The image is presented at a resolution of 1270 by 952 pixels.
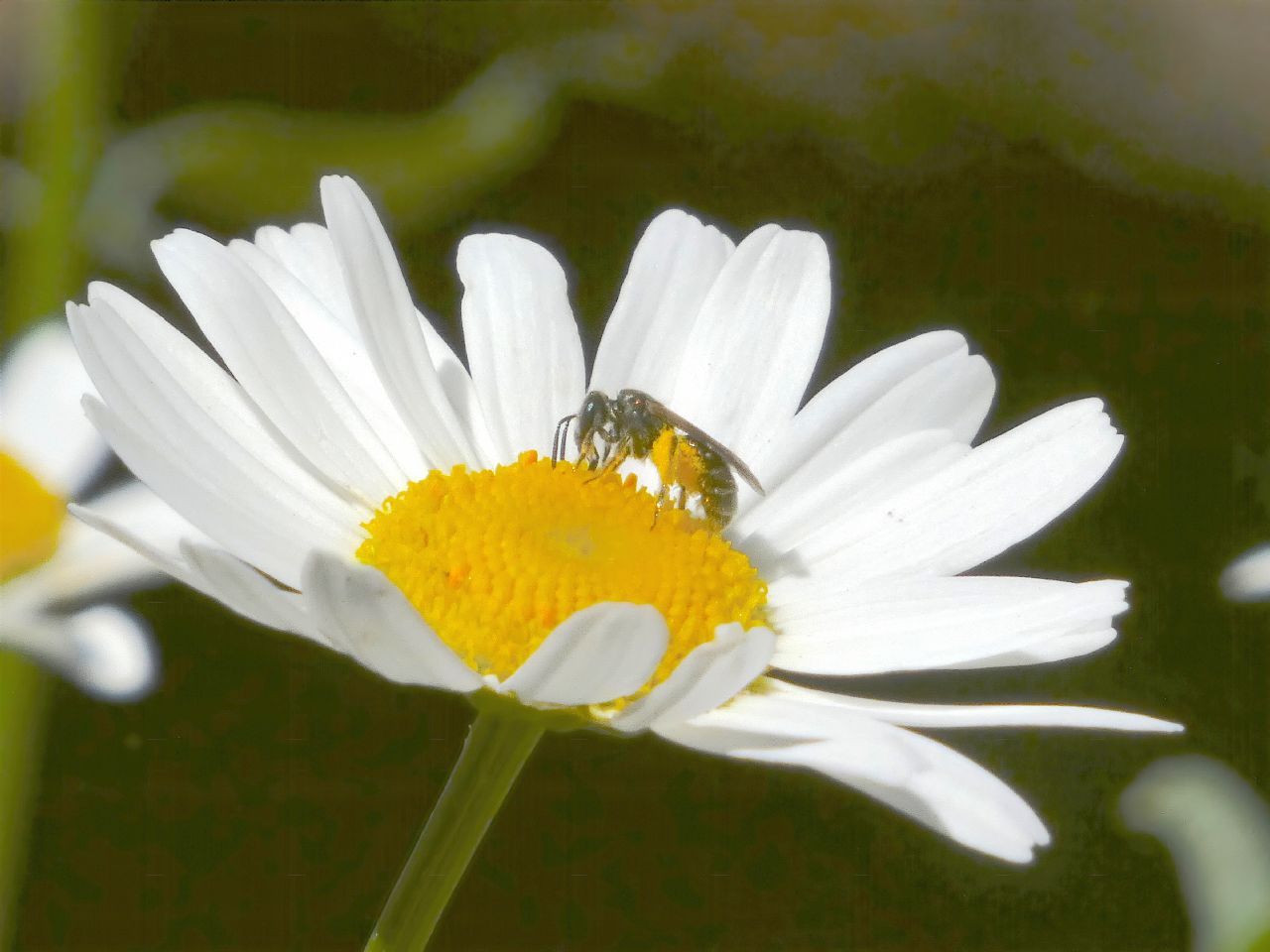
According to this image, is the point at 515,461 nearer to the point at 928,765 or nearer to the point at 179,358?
the point at 179,358

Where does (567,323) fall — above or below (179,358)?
above

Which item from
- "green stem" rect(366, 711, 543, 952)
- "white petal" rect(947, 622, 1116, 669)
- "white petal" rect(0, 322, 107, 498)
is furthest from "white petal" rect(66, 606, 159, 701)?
"white petal" rect(947, 622, 1116, 669)

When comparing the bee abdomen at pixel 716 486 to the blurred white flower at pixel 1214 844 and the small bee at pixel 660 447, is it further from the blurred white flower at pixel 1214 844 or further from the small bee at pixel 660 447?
the blurred white flower at pixel 1214 844

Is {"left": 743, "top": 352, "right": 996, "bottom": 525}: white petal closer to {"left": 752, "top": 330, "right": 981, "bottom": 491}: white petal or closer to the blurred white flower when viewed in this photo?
{"left": 752, "top": 330, "right": 981, "bottom": 491}: white petal

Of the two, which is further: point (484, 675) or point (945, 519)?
point (945, 519)

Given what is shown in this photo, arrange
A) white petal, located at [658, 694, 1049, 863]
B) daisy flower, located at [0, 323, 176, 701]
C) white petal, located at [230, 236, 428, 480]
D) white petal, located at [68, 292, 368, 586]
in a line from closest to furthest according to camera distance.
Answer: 1. white petal, located at [658, 694, 1049, 863]
2. white petal, located at [68, 292, 368, 586]
3. white petal, located at [230, 236, 428, 480]
4. daisy flower, located at [0, 323, 176, 701]

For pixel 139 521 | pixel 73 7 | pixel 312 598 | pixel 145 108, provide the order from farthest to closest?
1. pixel 145 108
2. pixel 73 7
3. pixel 139 521
4. pixel 312 598

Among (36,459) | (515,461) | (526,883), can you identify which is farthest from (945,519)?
(36,459)
